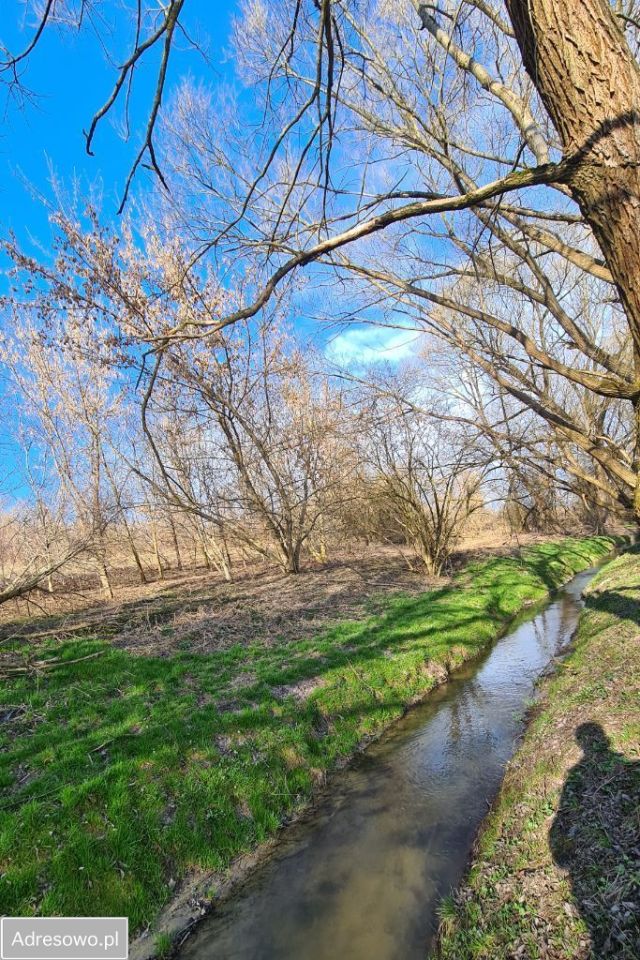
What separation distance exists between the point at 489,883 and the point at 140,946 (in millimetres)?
2667

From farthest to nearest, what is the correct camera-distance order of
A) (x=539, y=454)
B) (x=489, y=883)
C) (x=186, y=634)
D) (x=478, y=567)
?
(x=478, y=567), (x=186, y=634), (x=539, y=454), (x=489, y=883)

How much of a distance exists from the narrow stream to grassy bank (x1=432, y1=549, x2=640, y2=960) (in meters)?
0.34

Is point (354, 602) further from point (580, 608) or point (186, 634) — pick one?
point (580, 608)

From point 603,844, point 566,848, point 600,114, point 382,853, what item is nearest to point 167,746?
point 382,853

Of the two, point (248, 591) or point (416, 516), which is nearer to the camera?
point (248, 591)

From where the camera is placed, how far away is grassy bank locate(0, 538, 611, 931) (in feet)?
12.1

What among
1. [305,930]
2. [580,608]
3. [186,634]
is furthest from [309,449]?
[305,930]

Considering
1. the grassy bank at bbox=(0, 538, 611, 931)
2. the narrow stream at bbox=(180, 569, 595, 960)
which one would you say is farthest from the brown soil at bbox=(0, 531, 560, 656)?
the narrow stream at bbox=(180, 569, 595, 960)

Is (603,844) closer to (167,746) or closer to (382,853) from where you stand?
(382,853)

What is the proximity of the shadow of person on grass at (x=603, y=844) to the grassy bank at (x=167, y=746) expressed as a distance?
275cm

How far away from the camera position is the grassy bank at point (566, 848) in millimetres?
2666

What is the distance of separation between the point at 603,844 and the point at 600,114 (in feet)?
13.3

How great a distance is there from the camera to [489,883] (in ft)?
11.0

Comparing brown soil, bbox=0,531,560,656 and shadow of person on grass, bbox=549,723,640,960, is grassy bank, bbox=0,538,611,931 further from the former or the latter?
shadow of person on grass, bbox=549,723,640,960
